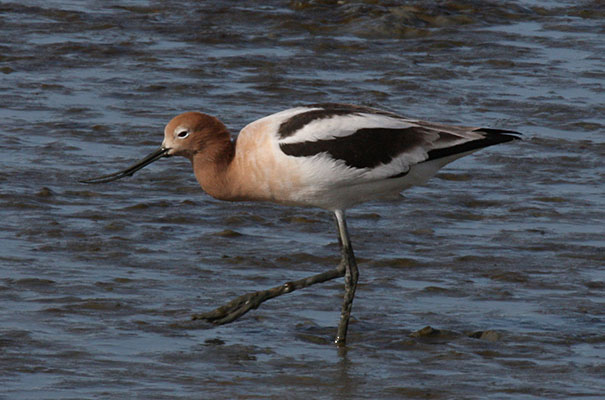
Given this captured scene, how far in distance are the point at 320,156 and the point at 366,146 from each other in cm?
29

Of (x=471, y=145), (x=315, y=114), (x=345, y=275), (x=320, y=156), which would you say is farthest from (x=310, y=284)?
(x=471, y=145)

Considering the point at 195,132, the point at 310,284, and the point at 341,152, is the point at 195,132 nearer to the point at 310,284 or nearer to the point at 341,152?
the point at 341,152

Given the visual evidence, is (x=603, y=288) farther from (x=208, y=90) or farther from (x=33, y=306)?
(x=208, y=90)

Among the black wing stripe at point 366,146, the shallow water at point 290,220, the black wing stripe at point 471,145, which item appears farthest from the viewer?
the black wing stripe at point 471,145

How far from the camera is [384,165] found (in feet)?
24.4

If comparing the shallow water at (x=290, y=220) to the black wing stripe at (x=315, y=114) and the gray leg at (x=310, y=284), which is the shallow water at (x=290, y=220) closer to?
the gray leg at (x=310, y=284)

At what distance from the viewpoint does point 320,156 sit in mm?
7273

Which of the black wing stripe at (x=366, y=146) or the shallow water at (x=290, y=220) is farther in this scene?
the black wing stripe at (x=366, y=146)

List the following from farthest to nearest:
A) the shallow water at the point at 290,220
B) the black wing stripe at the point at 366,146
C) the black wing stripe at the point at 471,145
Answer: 1. the black wing stripe at the point at 471,145
2. the black wing stripe at the point at 366,146
3. the shallow water at the point at 290,220

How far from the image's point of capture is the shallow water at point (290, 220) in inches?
270

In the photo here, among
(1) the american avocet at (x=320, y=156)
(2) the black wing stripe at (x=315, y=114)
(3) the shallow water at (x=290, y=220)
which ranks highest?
(2) the black wing stripe at (x=315, y=114)

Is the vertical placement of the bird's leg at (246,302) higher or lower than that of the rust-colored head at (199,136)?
lower

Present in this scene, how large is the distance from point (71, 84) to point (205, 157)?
5182mm

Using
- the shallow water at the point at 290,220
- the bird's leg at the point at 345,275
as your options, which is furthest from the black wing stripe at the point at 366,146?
the shallow water at the point at 290,220
